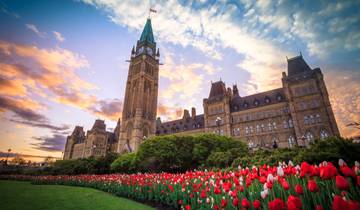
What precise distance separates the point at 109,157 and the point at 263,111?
35.2 meters

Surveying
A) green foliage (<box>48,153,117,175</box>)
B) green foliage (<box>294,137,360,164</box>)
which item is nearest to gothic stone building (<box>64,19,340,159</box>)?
green foliage (<box>294,137,360,164</box>)

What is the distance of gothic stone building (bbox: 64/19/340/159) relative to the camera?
1347 inches

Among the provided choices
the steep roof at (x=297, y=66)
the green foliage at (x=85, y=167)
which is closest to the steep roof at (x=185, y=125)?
the steep roof at (x=297, y=66)

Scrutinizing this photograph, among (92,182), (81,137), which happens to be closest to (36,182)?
(92,182)

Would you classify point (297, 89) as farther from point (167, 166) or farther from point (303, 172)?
point (303, 172)

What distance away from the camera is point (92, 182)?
48.1 feet

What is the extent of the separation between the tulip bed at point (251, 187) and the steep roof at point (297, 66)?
40.0 metres

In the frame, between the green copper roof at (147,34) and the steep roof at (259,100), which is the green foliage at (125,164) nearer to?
the steep roof at (259,100)

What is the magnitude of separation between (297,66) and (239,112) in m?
16.8

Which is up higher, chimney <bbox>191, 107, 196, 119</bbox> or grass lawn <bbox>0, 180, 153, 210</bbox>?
chimney <bbox>191, 107, 196, 119</bbox>

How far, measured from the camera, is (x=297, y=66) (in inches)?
1560

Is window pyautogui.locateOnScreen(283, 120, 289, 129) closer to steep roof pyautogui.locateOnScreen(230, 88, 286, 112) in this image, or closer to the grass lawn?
steep roof pyautogui.locateOnScreen(230, 88, 286, 112)

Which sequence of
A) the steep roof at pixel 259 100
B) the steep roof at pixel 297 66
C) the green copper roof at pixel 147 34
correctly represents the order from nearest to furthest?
1. the steep roof at pixel 297 66
2. the steep roof at pixel 259 100
3. the green copper roof at pixel 147 34

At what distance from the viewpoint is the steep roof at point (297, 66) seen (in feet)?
127
